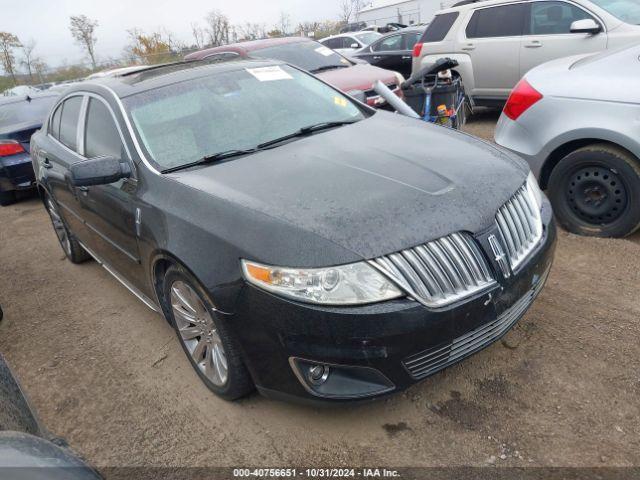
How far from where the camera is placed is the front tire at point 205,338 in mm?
2402

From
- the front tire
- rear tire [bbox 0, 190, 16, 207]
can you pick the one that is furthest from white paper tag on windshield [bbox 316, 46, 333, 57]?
the front tire

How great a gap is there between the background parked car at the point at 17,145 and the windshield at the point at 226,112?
463 cm

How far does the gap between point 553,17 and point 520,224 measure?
5616 mm

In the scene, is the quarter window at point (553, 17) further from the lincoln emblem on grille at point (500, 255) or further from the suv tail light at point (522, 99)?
the lincoln emblem on grille at point (500, 255)

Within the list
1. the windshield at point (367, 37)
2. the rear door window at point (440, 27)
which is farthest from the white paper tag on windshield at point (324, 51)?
the windshield at point (367, 37)

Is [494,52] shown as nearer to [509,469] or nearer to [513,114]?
[513,114]

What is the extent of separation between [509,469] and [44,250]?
511 centimetres

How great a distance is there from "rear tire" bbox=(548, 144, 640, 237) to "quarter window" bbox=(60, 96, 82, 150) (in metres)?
3.60

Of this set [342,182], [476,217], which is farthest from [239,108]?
[476,217]

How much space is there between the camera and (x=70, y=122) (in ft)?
13.1

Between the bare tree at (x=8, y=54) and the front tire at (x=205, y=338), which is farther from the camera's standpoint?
the bare tree at (x=8, y=54)

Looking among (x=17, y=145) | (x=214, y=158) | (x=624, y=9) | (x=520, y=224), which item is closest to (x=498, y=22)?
(x=624, y=9)

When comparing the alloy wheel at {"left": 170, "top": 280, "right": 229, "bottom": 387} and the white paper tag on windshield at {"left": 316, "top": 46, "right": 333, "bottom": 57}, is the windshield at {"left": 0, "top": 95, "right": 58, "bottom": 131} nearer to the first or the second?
the white paper tag on windshield at {"left": 316, "top": 46, "right": 333, "bottom": 57}

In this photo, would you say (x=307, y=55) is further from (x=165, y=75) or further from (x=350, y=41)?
(x=350, y=41)
